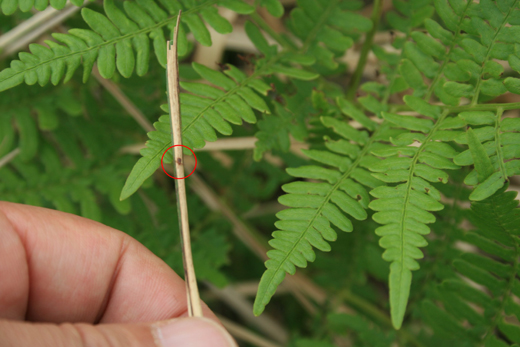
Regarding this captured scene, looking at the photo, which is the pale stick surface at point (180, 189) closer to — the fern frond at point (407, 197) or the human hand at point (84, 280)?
the human hand at point (84, 280)

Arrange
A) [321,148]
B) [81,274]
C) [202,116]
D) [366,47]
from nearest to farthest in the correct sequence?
[202,116]
[81,274]
[321,148]
[366,47]

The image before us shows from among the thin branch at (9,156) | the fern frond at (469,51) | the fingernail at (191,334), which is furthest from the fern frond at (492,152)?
the thin branch at (9,156)

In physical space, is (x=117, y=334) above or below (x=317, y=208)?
below

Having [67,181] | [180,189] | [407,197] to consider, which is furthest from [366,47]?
[67,181]

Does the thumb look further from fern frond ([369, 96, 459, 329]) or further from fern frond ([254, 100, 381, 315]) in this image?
fern frond ([369, 96, 459, 329])

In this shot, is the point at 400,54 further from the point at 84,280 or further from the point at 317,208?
the point at 84,280
